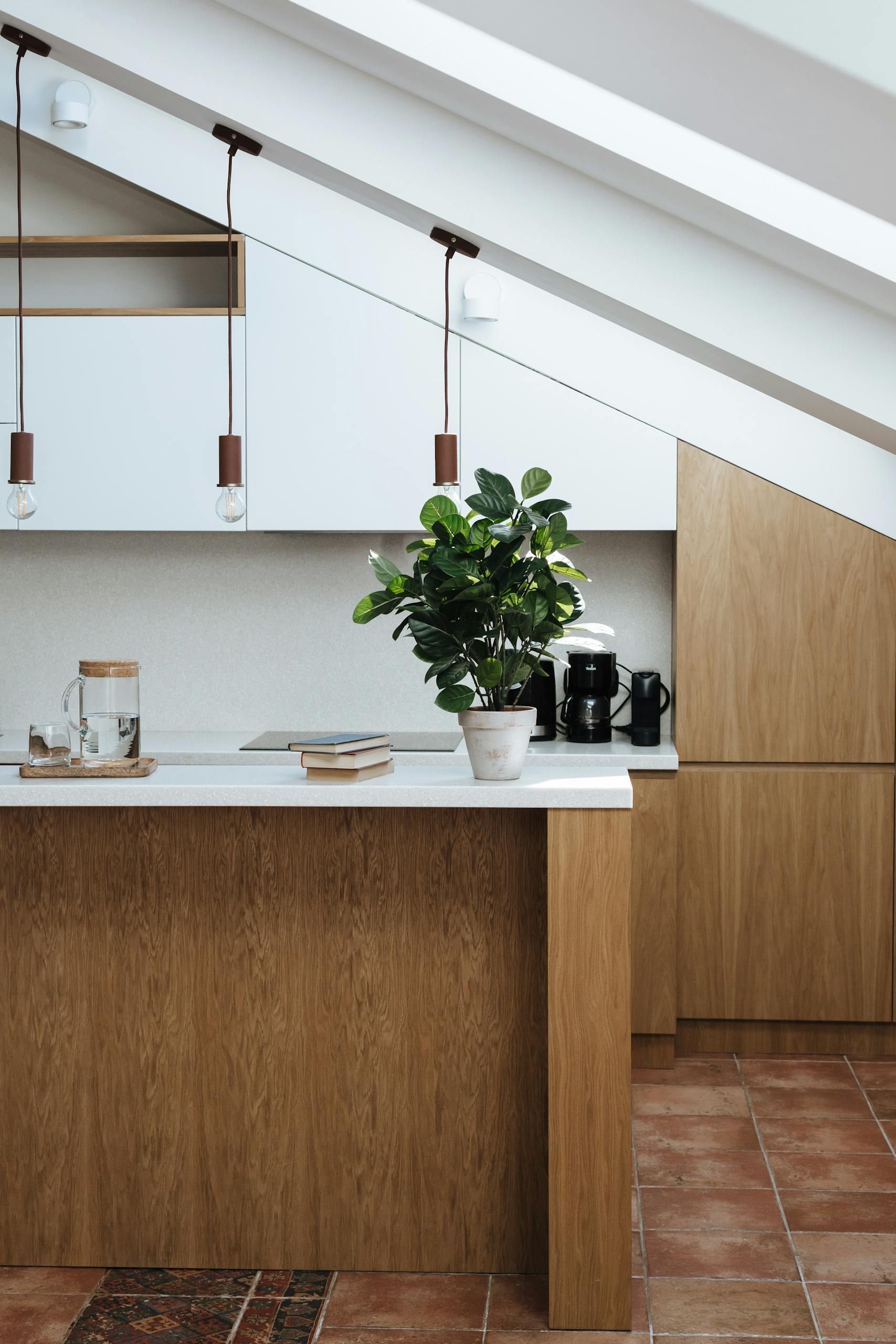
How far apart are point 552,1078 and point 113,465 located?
99.5 inches

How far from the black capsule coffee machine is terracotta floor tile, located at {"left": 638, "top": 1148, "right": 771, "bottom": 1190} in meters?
1.37

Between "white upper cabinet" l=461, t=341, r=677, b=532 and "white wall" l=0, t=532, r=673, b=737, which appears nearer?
"white upper cabinet" l=461, t=341, r=677, b=532

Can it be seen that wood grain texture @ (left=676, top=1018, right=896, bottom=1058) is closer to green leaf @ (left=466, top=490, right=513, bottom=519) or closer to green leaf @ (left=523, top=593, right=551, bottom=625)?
green leaf @ (left=523, top=593, right=551, bottom=625)

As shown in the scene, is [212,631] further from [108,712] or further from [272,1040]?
[272,1040]

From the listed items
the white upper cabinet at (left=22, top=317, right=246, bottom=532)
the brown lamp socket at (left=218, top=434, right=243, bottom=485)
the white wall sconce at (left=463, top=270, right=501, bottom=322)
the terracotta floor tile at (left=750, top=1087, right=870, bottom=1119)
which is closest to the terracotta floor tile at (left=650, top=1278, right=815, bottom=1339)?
the terracotta floor tile at (left=750, top=1087, right=870, bottom=1119)

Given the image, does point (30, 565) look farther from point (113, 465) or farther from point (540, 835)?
point (540, 835)

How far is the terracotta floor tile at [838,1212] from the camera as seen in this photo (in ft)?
8.73

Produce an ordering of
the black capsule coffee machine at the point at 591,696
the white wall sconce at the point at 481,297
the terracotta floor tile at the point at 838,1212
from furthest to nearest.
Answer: the black capsule coffee machine at the point at 591,696
the white wall sconce at the point at 481,297
the terracotta floor tile at the point at 838,1212

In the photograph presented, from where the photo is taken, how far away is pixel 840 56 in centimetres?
70

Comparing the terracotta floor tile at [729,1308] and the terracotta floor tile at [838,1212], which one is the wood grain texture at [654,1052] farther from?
the terracotta floor tile at [729,1308]

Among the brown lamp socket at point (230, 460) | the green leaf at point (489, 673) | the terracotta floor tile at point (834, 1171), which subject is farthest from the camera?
the terracotta floor tile at point (834, 1171)

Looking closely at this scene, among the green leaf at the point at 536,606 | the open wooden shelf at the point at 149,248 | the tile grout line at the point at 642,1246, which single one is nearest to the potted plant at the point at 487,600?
the green leaf at the point at 536,606

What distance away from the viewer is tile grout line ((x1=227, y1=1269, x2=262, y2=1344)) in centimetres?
222

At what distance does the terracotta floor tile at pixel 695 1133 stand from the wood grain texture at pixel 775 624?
43.8 inches
